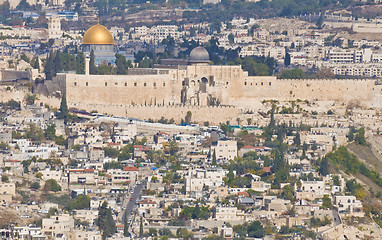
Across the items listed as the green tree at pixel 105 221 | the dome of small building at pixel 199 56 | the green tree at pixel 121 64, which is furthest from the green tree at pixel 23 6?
the green tree at pixel 105 221

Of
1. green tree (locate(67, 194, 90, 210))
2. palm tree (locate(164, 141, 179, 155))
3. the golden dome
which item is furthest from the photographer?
the golden dome

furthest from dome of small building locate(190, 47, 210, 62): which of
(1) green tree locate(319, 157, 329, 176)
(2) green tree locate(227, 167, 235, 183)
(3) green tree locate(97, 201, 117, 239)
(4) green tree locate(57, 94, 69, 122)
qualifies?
(3) green tree locate(97, 201, 117, 239)

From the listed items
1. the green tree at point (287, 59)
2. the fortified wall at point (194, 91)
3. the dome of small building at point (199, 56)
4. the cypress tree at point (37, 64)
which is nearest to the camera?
the fortified wall at point (194, 91)

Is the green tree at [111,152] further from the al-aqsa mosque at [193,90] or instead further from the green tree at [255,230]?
the green tree at [255,230]

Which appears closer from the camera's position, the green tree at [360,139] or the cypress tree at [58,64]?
the green tree at [360,139]

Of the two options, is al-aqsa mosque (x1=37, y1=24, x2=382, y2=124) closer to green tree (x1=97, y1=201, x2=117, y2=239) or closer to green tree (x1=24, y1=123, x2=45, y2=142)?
green tree (x1=24, y1=123, x2=45, y2=142)

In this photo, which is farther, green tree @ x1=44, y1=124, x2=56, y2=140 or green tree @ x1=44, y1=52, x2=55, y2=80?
green tree @ x1=44, y1=52, x2=55, y2=80

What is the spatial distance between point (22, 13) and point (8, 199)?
235 feet

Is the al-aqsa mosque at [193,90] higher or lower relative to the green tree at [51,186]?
higher

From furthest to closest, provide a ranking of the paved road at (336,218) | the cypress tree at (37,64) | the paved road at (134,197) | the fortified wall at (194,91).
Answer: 1. the cypress tree at (37,64)
2. the fortified wall at (194,91)
3. the paved road at (134,197)
4. the paved road at (336,218)

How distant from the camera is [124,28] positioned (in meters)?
123

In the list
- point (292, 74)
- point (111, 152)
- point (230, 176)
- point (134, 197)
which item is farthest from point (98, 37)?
point (134, 197)

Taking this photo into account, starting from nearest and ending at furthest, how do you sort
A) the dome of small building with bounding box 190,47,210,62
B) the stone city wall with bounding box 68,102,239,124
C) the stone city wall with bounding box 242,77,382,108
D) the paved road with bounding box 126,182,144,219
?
the paved road with bounding box 126,182,144,219 < the stone city wall with bounding box 68,102,239,124 < the stone city wall with bounding box 242,77,382,108 < the dome of small building with bounding box 190,47,210,62

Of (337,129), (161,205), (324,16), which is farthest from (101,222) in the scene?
(324,16)
